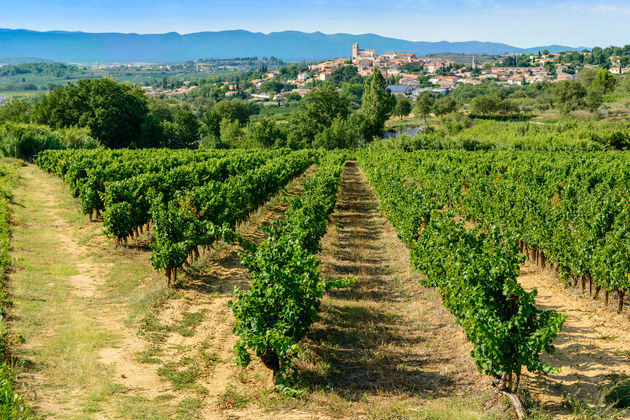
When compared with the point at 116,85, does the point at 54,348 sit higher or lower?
lower

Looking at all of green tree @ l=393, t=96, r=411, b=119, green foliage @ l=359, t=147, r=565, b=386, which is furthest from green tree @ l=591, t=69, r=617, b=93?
green foliage @ l=359, t=147, r=565, b=386

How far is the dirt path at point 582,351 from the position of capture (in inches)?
320

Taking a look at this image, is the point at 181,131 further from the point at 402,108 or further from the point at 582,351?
the point at 402,108

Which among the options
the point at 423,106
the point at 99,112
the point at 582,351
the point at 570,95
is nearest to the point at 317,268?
the point at 582,351

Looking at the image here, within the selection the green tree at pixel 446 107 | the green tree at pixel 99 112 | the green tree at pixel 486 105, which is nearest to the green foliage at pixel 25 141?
the green tree at pixel 99 112

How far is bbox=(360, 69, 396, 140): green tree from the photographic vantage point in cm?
8306

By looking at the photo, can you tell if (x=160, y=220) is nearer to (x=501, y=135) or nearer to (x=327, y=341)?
(x=327, y=341)

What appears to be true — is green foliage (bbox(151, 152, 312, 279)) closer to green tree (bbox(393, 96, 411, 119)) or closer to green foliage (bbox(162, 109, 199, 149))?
green foliage (bbox(162, 109, 199, 149))

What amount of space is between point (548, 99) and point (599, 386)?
114537 millimetres

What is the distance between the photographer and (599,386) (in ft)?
27.0

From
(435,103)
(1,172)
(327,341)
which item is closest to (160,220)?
(327,341)

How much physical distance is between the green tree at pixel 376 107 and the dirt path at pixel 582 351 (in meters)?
72.1

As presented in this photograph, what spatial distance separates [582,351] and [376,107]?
77.8m

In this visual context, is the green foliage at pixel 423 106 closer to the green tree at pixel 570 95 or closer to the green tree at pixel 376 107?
the green tree at pixel 376 107
